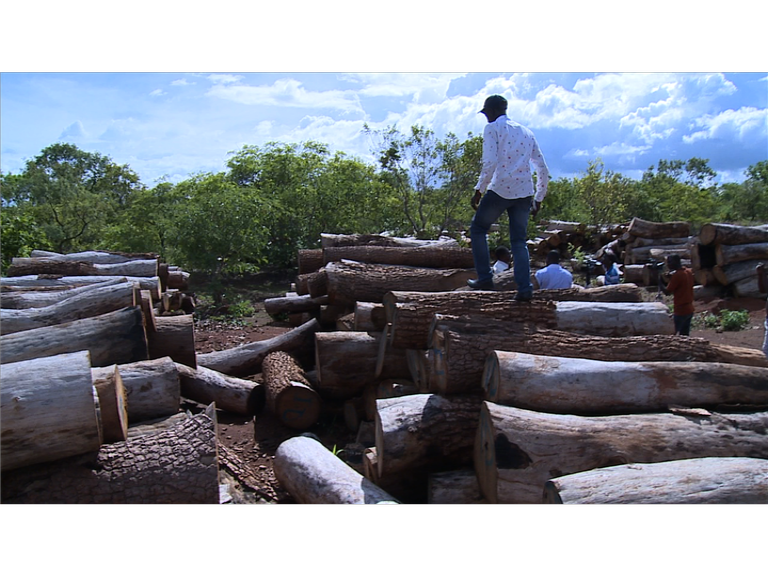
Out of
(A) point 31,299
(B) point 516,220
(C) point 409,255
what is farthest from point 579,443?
(A) point 31,299

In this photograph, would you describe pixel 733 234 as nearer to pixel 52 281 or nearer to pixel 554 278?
pixel 554 278

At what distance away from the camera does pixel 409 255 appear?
852 centimetres

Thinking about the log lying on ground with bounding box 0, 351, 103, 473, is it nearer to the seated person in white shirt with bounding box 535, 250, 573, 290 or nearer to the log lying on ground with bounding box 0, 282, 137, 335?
the log lying on ground with bounding box 0, 282, 137, 335

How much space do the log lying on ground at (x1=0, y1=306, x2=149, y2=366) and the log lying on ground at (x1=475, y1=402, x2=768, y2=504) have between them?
2.94 m

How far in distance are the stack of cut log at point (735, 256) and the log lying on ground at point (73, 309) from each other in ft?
39.5

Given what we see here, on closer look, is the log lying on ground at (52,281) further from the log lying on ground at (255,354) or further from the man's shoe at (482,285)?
the man's shoe at (482,285)

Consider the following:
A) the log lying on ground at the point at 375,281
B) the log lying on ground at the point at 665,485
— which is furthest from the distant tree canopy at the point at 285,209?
the log lying on ground at the point at 665,485

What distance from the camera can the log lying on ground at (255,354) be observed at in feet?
23.7

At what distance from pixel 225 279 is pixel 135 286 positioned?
13.4 metres

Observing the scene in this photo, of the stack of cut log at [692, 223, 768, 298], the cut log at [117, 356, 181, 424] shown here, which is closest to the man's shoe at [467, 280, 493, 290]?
the cut log at [117, 356, 181, 424]

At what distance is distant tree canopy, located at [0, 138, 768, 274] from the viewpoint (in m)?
14.4

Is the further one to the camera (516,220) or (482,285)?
(482,285)

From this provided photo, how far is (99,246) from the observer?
19.8 meters

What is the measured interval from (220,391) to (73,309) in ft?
5.71
